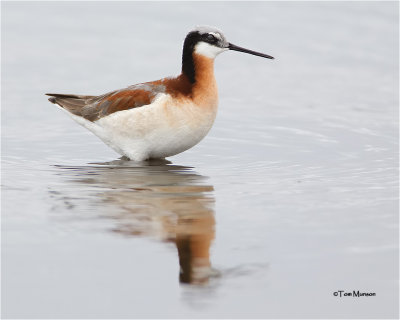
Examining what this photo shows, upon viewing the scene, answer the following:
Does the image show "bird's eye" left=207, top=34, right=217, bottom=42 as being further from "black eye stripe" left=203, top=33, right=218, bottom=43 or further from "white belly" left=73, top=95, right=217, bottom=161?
"white belly" left=73, top=95, right=217, bottom=161

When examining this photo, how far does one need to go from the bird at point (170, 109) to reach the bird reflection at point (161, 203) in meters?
0.33

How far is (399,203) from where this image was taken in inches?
397

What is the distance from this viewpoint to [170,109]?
1177 cm

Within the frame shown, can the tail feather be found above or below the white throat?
below

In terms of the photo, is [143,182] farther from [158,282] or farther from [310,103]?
[310,103]

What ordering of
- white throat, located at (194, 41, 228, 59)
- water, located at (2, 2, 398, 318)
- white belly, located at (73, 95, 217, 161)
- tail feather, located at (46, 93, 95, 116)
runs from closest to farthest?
water, located at (2, 2, 398, 318) → white belly, located at (73, 95, 217, 161) → white throat, located at (194, 41, 228, 59) → tail feather, located at (46, 93, 95, 116)

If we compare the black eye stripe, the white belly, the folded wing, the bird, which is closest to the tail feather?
the folded wing

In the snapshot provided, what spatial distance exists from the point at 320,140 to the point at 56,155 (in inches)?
157

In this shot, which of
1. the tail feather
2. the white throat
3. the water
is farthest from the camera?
the tail feather

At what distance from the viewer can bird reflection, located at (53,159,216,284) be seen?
8266 mm

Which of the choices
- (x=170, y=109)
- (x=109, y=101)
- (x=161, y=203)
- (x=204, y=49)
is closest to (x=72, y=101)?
(x=109, y=101)

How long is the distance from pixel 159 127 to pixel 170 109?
0.30 meters

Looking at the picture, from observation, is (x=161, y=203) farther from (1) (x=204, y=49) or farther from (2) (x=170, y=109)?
(1) (x=204, y=49)

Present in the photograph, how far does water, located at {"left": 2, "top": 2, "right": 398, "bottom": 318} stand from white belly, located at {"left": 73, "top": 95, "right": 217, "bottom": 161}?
27 centimetres
